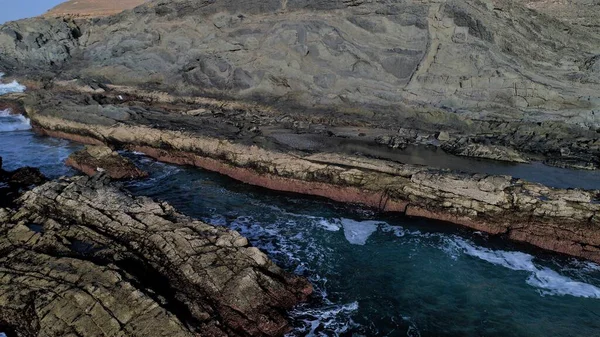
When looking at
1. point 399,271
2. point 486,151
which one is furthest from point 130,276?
point 486,151

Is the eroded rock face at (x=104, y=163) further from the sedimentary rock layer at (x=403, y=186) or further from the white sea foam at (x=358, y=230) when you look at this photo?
the white sea foam at (x=358, y=230)

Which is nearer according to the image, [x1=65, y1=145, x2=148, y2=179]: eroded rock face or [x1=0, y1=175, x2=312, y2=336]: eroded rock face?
[x1=0, y1=175, x2=312, y2=336]: eroded rock face

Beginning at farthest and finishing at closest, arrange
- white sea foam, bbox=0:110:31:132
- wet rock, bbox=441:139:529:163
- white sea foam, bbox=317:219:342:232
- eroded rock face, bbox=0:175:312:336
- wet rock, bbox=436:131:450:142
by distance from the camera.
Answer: white sea foam, bbox=0:110:31:132 → wet rock, bbox=436:131:450:142 → wet rock, bbox=441:139:529:163 → white sea foam, bbox=317:219:342:232 → eroded rock face, bbox=0:175:312:336

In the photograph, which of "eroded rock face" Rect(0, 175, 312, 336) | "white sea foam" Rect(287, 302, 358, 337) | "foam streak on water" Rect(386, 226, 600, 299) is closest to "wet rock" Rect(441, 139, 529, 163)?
"foam streak on water" Rect(386, 226, 600, 299)

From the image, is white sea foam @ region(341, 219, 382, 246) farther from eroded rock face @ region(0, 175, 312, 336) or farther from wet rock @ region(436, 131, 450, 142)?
wet rock @ region(436, 131, 450, 142)

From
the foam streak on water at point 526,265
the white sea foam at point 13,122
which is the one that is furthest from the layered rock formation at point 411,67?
the foam streak on water at point 526,265

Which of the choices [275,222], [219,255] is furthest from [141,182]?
[219,255]
